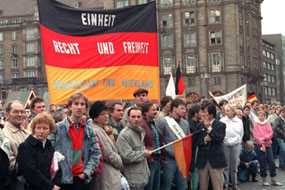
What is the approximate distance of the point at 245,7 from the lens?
66125mm

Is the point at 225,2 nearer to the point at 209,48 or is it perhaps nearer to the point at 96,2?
the point at 209,48

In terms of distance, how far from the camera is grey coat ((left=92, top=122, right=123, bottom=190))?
6.08 meters

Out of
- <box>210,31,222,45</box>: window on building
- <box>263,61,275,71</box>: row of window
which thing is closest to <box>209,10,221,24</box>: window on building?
<box>210,31,222,45</box>: window on building

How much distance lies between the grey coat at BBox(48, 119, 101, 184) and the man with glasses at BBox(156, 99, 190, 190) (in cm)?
240

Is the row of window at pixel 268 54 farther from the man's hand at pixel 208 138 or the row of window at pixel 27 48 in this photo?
the man's hand at pixel 208 138

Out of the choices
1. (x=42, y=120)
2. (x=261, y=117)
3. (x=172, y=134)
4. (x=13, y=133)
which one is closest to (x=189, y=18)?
(x=261, y=117)

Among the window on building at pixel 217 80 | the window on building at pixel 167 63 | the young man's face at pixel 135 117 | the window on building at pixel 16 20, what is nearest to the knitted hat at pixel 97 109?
the young man's face at pixel 135 117

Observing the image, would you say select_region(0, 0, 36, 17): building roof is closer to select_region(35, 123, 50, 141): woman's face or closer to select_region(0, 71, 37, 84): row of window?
select_region(0, 71, 37, 84): row of window

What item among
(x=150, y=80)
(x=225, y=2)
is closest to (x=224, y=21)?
(x=225, y=2)

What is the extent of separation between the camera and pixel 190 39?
6162 cm

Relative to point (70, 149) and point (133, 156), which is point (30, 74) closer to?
point (133, 156)

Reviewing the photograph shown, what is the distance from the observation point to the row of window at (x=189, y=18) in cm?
6078

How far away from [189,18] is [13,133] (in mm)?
57996

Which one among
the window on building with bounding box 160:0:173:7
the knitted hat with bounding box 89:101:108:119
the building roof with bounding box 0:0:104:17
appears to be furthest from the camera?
the building roof with bounding box 0:0:104:17
